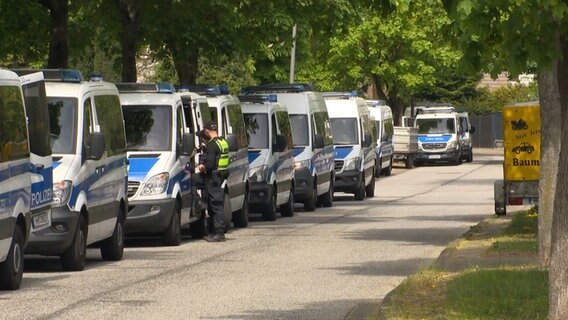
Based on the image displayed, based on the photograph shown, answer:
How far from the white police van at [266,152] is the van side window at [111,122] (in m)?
8.24

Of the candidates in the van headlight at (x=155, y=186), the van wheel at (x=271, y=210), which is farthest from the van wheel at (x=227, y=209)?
the van wheel at (x=271, y=210)

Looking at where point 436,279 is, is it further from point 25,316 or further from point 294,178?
point 294,178

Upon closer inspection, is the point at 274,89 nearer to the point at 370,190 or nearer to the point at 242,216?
the point at 242,216

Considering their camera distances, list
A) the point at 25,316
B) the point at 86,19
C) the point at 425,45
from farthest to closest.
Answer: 1. the point at 425,45
2. the point at 86,19
3. the point at 25,316

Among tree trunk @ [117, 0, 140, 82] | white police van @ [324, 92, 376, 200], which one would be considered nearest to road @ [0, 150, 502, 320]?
tree trunk @ [117, 0, 140, 82]

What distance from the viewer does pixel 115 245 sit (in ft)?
68.1

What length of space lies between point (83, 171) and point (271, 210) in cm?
1105

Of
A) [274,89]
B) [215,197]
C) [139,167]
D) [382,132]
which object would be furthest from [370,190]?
[139,167]

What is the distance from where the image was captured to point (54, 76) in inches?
794

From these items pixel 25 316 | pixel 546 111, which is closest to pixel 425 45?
pixel 546 111

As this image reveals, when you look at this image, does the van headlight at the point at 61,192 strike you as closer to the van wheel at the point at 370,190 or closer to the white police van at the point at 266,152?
the white police van at the point at 266,152

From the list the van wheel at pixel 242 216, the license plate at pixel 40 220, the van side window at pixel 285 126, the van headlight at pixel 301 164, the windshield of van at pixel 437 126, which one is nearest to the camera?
the license plate at pixel 40 220

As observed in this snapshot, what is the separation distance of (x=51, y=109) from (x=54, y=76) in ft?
1.97

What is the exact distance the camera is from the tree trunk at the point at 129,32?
32.9 metres
